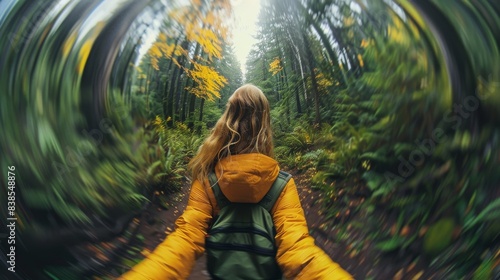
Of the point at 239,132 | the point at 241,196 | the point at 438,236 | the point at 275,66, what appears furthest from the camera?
the point at 275,66

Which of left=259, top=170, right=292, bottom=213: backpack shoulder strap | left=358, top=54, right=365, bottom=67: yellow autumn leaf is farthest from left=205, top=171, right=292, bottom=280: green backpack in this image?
left=358, top=54, right=365, bottom=67: yellow autumn leaf

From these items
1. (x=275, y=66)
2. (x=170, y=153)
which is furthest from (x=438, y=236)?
(x=170, y=153)

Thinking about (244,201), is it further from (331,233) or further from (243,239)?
(331,233)

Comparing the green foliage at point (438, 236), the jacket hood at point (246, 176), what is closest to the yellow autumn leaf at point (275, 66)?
the jacket hood at point (246, 176)

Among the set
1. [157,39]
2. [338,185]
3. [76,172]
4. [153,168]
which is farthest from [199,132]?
[338,185]

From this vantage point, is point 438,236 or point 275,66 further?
point 275,66

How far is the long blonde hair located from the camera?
1.52 m

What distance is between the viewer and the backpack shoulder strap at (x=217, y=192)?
4.92ft

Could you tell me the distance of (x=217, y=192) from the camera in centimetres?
152

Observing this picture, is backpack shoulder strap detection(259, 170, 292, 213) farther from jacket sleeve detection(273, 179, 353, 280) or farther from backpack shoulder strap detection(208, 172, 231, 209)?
backpack shoulder strap detection(208, 172, 231, 209)

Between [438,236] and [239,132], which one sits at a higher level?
[239,132]

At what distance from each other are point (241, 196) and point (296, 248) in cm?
→ 34

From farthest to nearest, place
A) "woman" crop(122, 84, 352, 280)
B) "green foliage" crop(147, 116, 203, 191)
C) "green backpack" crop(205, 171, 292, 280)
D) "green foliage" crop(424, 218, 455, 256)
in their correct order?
"green foliage" crop(147, 116, 203, 191)
"green backpack" crop(205, 171, 292, 280)
"woman" crop(122, 84, 352, 280)
"green foliage" crop(424, 218, 455, 256)

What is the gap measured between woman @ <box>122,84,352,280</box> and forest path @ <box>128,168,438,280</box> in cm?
20
